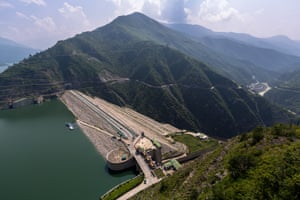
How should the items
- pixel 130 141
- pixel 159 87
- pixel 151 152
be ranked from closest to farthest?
1. pixel 151 152
2. pixel 130 141
3. pixel 159 87

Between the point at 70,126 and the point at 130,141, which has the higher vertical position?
the point at 130,141

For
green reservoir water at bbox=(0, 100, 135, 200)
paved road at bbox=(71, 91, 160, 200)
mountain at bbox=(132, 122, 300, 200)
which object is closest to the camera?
mountain at bbox=(132, 122, 300, 200)

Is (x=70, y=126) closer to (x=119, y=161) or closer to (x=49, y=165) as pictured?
(x=49, y=165)

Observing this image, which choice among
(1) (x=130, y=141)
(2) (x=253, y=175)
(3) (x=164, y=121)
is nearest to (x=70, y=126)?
(1) (x=130, y=141)

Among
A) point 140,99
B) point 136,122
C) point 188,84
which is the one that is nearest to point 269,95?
point 188,84

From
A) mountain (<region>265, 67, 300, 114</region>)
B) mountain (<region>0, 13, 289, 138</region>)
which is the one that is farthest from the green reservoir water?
mountain (<region>265, 67, 300, 114</region>)

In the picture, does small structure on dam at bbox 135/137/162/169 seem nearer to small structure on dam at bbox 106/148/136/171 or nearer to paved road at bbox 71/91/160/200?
paved road at bbox 71/91/160/200
